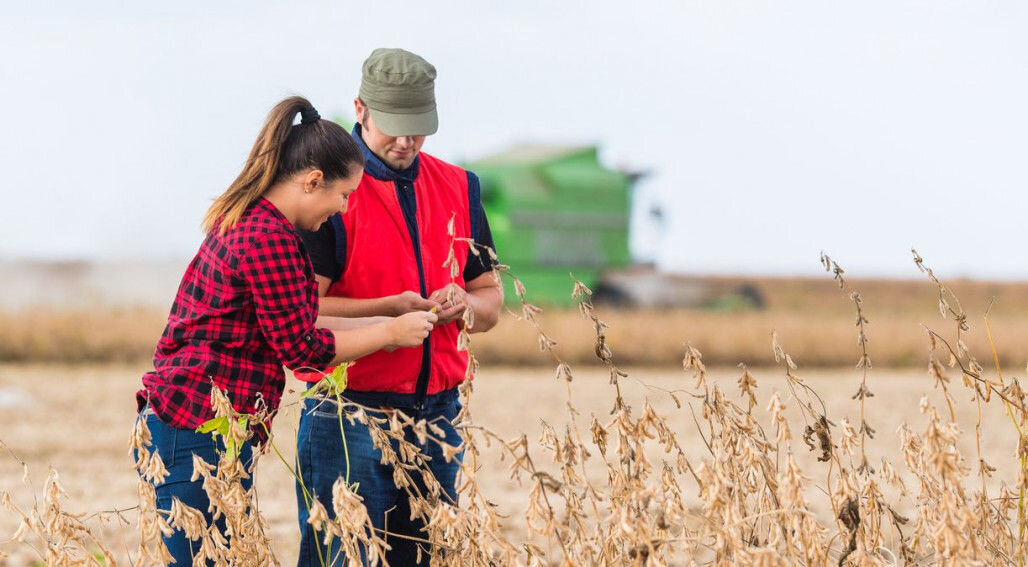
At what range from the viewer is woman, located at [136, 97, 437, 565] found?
2.56 metres

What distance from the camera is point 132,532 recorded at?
5.77m

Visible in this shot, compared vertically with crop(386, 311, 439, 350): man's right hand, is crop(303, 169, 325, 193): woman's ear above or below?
above

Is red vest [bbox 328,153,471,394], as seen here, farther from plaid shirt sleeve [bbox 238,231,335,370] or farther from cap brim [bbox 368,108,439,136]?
plaid shirt sleeve [bbox 238,231,335,370]

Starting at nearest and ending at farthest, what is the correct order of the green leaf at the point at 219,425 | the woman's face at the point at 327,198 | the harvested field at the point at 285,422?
the green leaf at the point at 219,425 → the woman's face at the point at 327,198 → the harvested field at the point at 285,422

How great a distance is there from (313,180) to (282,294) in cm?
28

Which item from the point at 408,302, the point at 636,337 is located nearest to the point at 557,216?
the point at 636,337

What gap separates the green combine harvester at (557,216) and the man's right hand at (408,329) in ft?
57.3

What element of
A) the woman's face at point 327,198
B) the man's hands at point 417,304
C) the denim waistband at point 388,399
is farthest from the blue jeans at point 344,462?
the woman's face at point 327,198

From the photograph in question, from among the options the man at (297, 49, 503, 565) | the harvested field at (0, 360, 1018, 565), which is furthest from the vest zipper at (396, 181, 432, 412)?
the harvested field at (0, 360, 1018, 565)

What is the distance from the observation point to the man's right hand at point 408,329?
2.64 meters

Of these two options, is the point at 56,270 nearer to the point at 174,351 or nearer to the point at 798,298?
the point at 798,298

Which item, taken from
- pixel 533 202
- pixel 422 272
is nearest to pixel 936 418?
pixel 422 272

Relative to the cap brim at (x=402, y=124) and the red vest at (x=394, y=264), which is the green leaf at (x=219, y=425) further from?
the cap brim at (x=402, y=124)

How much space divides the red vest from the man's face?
0.23ft
